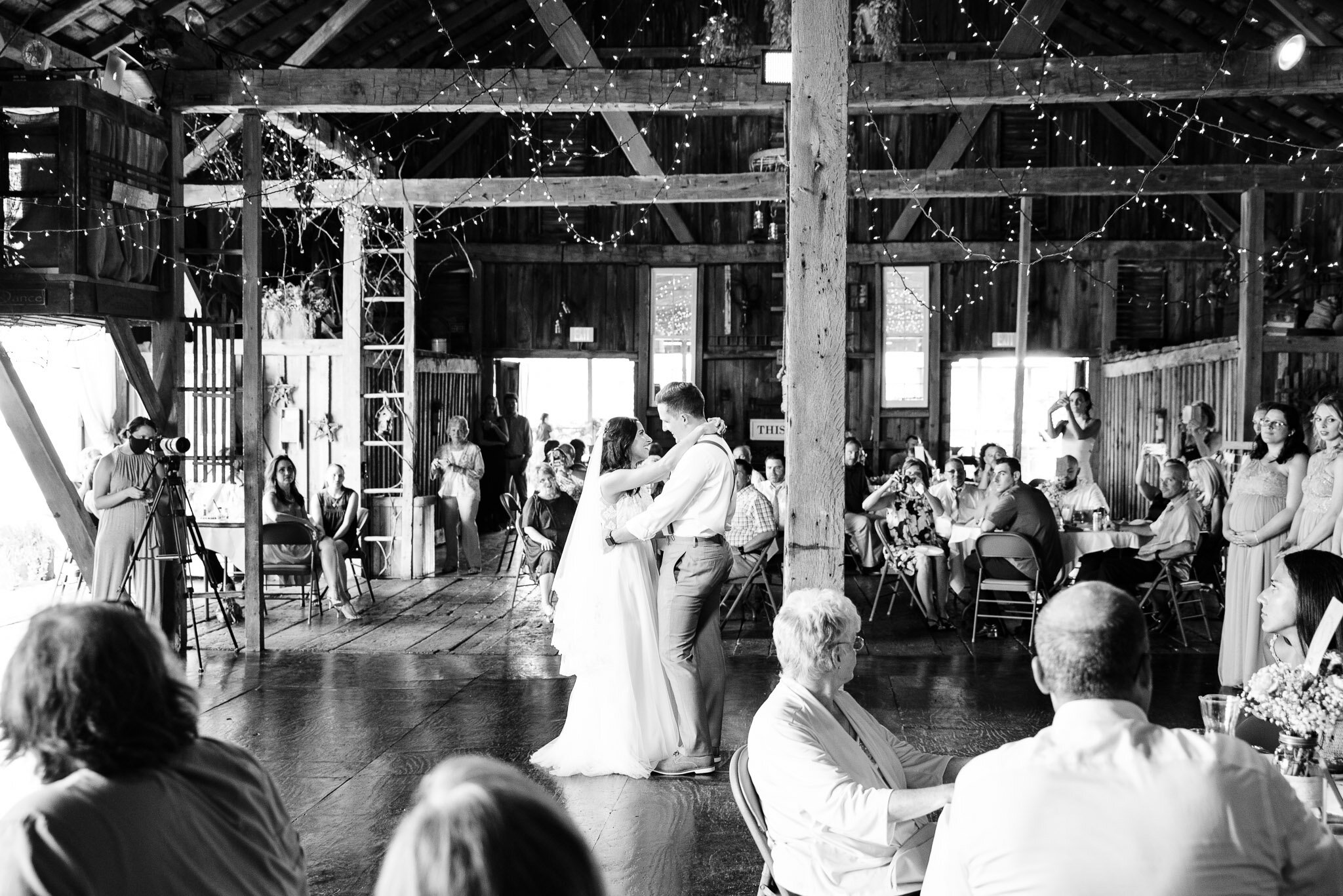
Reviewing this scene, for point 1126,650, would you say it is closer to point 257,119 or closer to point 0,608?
point 257,119

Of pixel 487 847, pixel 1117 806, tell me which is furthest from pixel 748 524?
pixel 487 847

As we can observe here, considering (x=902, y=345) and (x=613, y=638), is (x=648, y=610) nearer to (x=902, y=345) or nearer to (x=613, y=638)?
(x=613, y=638)

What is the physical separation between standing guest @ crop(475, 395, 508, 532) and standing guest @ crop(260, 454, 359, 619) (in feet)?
19.8

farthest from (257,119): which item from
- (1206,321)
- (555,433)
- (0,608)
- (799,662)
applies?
(1206,321)

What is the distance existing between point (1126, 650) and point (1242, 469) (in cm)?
513

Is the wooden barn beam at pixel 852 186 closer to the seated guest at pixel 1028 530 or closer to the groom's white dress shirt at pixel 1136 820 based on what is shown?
the seated guest at pixel 1028 530

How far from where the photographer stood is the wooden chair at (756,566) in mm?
7848

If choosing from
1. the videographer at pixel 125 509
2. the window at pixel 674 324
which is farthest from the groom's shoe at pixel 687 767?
the window at pixel 674 324

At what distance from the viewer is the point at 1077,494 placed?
904 cm

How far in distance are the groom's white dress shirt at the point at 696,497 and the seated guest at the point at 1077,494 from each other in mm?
4979

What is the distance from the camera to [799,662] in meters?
2.64

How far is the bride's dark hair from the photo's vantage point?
5082 millimetres

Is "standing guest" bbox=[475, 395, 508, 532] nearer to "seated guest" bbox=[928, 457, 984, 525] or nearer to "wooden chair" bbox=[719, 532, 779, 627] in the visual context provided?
"seated guest" bbox=[928, 457, 984, 525]

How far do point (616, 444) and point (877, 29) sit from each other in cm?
931
